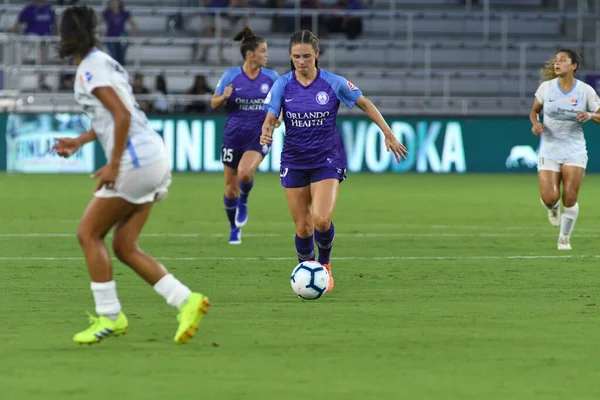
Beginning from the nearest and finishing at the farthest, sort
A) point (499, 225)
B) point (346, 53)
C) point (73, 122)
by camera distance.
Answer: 1. point (499, 225)
2. point (73, 122)
3. point (346, 53)

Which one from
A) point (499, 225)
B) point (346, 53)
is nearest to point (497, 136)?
point (346, 53)

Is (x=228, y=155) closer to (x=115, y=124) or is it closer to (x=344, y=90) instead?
(x=344, y=90)

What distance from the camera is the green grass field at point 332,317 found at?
6.27 meters

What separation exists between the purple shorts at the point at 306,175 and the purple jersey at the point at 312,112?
0.04 metres

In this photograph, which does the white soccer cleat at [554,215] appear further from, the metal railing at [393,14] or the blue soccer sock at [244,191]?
the metal railing at [393,14]

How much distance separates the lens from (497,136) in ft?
103

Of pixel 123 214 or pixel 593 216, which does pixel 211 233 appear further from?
pixel 123 214

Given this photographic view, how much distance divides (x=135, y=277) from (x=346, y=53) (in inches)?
936

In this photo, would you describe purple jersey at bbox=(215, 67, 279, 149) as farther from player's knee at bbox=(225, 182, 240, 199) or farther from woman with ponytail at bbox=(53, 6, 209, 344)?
woman with ponytail at bbox=(53, 6, 209, 344)

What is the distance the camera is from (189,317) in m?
7.33

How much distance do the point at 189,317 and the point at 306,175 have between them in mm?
3346

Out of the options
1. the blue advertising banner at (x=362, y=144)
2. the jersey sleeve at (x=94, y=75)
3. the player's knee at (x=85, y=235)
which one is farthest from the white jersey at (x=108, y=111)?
the blue advertising banner at (x=362, y=144)

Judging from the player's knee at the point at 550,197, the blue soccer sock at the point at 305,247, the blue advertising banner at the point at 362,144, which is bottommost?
the blue advertising banner at the point at 362,144

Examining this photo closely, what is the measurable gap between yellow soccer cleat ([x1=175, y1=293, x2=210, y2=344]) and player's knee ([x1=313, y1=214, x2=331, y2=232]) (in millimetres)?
2810
